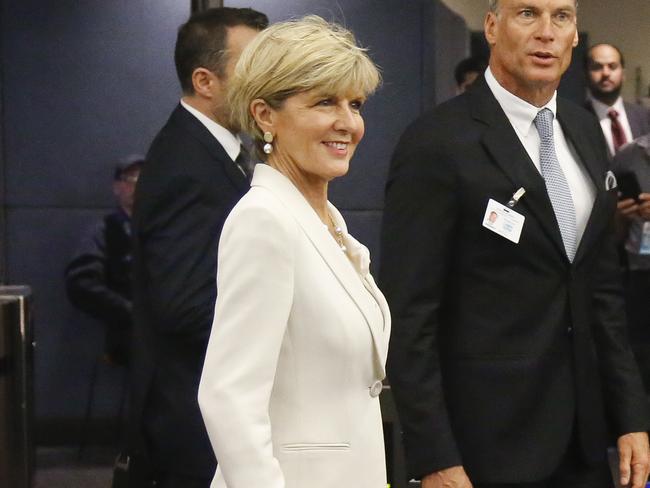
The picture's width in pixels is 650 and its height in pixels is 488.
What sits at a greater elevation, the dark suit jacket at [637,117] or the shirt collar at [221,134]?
the shirt collar at [221,134]

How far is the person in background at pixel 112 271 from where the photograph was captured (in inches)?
184

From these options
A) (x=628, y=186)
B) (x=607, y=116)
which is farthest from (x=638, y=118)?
(x=628, y=186)

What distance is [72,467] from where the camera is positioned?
4898 millimetres

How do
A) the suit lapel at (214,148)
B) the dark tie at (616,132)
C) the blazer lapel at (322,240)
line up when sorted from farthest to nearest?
the dark tie at (616,132), the suit lapel at (214,148), the blazer lapel at (322,240)

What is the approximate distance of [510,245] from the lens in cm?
278

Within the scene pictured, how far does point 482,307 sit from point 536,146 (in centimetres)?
40

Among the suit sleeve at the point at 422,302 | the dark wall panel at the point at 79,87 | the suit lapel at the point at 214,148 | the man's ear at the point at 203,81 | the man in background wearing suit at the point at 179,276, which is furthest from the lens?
the dark wall panel at the point at 79,87

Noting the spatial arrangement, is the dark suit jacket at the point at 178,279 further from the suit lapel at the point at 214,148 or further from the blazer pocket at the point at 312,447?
the blazer pocket at the point at 312,447

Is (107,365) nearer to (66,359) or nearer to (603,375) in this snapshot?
(66,359)

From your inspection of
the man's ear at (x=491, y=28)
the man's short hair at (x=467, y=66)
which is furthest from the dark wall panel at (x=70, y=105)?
the man's ear at (x=491, y=28)

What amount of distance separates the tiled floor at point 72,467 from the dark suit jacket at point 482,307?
233 centimetres

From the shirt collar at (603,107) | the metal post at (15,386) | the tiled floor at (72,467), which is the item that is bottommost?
the tiled floor at (72,467)

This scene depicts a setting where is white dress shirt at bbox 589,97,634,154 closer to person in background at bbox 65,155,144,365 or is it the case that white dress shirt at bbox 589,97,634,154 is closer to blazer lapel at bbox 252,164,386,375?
person in background at bbox 65,155,144,365

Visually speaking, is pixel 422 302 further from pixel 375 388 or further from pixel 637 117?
pixel 637 117
